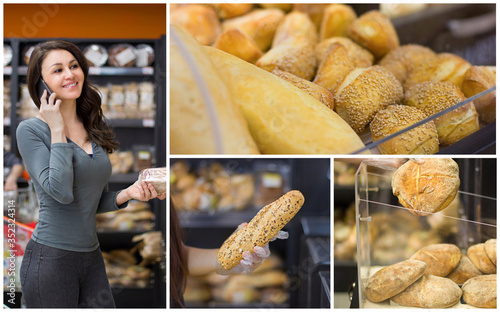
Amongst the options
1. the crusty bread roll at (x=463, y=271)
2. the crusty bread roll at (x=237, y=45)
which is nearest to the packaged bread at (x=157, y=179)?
the crusty bread roll at (x=237, y=45)

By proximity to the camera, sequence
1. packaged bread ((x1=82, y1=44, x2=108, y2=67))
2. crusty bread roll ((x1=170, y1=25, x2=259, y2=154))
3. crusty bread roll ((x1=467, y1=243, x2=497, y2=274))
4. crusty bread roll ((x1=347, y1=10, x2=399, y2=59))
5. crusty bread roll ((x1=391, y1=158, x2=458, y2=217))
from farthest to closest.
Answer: packaged bread ((x1=82, y1=44, x2=108, y2=67)), crusty bread roll ((x1=347, y1=10, x2=399, y2=59)), crusty bread roll ((x1=467, y1=243, x2=497, y2=274)), crusty bread roll ((x1=391, y1=158, x2=458, y2=217)), crusty bread roll ((x1=170, y1=25, x2=259, y2=154))

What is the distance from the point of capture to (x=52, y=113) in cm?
118

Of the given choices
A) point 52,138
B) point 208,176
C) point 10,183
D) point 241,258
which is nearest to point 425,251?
point 241,258

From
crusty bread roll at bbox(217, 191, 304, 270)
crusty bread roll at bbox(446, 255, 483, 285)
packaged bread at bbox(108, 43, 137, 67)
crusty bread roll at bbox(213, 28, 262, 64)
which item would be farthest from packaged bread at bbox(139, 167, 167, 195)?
packaged bread at bbox(108, 43, 137, 67)

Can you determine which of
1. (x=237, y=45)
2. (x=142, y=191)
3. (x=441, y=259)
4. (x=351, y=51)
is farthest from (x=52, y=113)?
(x=441, y=259)

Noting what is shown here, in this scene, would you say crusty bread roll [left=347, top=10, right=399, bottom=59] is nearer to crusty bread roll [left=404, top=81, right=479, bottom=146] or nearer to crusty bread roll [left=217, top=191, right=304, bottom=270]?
crusty bread roll [left=404, top=81, right=479, bottom=146]

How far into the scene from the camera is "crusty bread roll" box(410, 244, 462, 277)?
4.23 ft

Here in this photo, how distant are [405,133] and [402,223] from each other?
33cm

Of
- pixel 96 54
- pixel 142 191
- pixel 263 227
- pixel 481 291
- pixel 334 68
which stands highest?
pixel 96 54

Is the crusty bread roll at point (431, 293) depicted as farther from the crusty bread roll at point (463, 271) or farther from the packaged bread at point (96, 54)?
the packaged bread at point (96, 54)

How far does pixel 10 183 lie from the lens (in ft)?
6.53

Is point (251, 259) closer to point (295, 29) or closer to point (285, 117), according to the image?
point (285, 117)

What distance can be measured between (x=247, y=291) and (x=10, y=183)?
1.36m

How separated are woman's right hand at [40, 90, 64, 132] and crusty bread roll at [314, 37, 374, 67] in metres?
0.83
